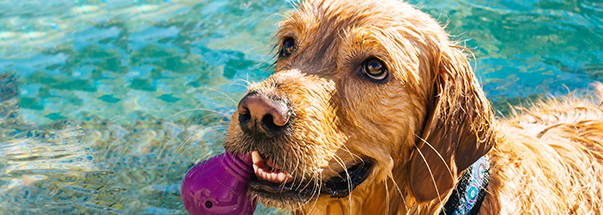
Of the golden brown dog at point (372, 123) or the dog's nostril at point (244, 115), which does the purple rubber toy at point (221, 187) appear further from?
the dog's nostril at point (244, 115)

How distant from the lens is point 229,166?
306 centimetres

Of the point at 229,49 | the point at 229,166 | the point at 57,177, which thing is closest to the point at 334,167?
the point at 229,166

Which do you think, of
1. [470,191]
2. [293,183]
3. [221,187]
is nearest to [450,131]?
[470,191]

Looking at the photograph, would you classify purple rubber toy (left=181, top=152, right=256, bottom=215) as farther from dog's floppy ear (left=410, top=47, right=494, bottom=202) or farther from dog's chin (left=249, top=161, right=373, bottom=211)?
dog's floppy ear (left=410, top=47, right=494, bottom=202)

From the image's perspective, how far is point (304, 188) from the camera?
2.89m

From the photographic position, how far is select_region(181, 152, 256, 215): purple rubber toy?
3.02 m

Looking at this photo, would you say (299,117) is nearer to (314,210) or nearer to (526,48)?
(314,210)

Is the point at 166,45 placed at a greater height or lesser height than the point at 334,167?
lesser

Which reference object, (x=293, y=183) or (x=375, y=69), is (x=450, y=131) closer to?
(x=375, y=69)

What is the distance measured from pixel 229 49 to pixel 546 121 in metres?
3.99

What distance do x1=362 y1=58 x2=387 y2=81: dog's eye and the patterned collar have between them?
0.77m

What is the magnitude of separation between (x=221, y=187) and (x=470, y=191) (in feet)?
4.67

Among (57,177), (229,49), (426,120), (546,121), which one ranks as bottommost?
(57,177)

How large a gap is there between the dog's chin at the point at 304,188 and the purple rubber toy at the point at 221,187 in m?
0.12
